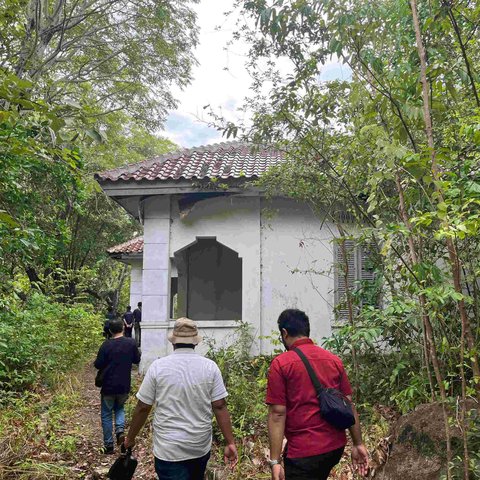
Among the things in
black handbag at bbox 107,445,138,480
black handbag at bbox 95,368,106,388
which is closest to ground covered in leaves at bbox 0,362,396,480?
black handbag at bbox 95,368,106,388

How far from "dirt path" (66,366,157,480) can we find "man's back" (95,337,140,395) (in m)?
0.74

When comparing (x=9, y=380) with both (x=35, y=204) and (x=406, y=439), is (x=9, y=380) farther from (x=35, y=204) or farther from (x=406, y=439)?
(x=406, y=439)

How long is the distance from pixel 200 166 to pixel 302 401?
25.1 ft

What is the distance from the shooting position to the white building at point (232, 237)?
373 inches

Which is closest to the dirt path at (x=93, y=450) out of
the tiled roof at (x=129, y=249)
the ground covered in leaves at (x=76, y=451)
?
the ground covered in leaves at (x=76, y=451)

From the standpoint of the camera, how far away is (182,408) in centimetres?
351

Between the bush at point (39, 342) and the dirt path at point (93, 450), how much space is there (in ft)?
3.06

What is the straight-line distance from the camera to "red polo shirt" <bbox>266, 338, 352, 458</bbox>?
3062 millimetres

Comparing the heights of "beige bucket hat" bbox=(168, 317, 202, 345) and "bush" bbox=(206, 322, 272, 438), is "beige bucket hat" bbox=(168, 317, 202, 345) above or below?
above

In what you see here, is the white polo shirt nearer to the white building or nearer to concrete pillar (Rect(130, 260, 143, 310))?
the white building

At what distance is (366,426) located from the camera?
6090mm

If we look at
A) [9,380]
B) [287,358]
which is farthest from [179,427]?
[9,380]

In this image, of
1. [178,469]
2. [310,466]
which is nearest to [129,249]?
[178,469]

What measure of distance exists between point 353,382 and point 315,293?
9.69 ft
